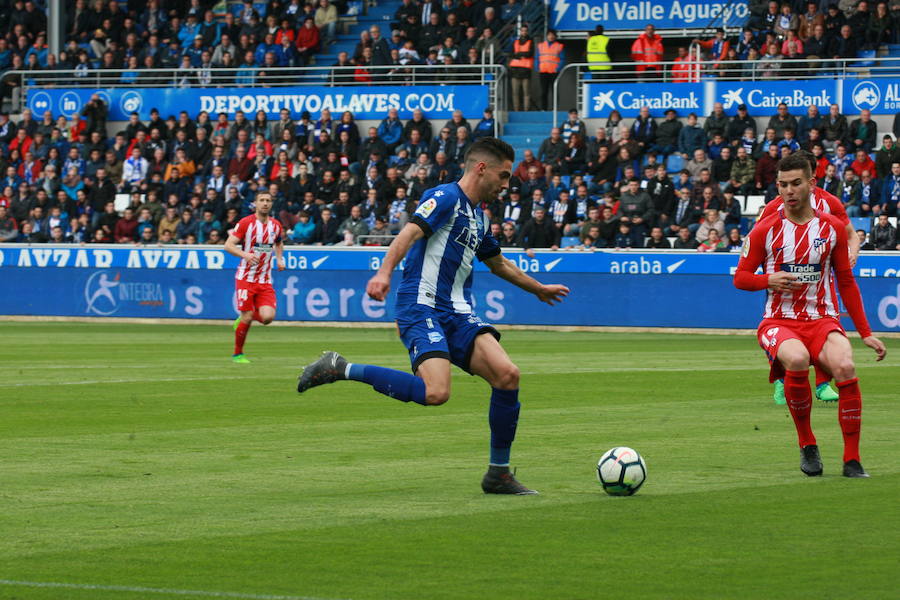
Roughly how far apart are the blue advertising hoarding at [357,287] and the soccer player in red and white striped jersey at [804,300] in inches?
688

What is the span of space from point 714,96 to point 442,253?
25.8m

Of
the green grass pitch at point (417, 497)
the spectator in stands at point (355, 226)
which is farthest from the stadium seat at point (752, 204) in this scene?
the green grass pitch at point (417, 497)

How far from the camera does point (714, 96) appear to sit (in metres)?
33.8

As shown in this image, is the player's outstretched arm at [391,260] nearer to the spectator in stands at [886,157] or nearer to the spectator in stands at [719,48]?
the spectator in stands at [886,157]

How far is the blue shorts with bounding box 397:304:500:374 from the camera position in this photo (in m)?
8.77

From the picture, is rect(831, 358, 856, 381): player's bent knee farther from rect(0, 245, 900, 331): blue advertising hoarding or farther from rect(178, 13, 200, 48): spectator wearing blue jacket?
rect(178, 13, 200, 48): spectator wearing blue jacket

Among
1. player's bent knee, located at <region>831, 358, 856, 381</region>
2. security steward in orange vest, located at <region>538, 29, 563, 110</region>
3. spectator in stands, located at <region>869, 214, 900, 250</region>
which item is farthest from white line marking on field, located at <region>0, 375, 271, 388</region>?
security steward in orange vest, located at <region>538, 29, 563, 110</region>

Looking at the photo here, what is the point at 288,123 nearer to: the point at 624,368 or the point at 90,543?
the point at 624,368

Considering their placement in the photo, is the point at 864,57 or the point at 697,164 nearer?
the point at 697,164

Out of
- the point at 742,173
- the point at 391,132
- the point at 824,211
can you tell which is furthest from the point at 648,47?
the point at 824,211

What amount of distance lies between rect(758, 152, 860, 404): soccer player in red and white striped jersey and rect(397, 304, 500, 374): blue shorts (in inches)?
99.9

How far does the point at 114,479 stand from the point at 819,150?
22521 mm

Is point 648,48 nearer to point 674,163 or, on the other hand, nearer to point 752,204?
point 674,163

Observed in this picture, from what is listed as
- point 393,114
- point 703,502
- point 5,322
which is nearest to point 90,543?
point 703,502
